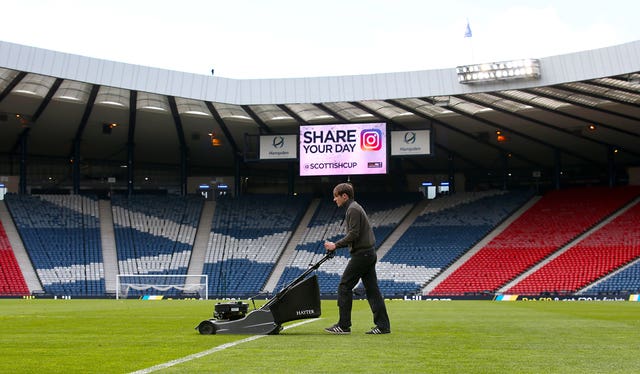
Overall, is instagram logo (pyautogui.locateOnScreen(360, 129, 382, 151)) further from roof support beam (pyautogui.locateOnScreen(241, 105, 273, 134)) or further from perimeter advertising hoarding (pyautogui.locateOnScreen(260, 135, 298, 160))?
roof support beam (pyautogui.locateOnScreen(241, 105, 273, 134))

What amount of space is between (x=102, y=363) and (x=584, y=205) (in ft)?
156

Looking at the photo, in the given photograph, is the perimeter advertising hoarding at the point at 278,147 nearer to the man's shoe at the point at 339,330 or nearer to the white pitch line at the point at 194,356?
the man's shoe at the point at 339,330

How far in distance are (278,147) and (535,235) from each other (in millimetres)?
15844

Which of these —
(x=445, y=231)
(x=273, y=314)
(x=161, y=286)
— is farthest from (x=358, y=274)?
(x=445, y=231)

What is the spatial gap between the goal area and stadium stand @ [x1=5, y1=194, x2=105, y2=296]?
1.33 metres

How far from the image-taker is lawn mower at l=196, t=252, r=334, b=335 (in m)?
11.1

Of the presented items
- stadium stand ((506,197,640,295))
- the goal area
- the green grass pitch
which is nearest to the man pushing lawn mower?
the green grass pitch

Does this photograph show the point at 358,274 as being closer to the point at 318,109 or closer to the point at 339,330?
the point at 339,330

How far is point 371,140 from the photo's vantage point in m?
44.7

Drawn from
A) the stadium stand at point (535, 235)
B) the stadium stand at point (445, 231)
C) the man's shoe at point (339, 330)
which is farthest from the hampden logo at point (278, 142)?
the man's shoe at point (339, 330)

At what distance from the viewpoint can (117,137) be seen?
171 ft

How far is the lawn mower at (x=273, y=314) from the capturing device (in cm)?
1108

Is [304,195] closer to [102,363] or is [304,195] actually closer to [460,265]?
[460,265]

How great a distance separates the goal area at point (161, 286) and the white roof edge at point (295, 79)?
35.6ft
